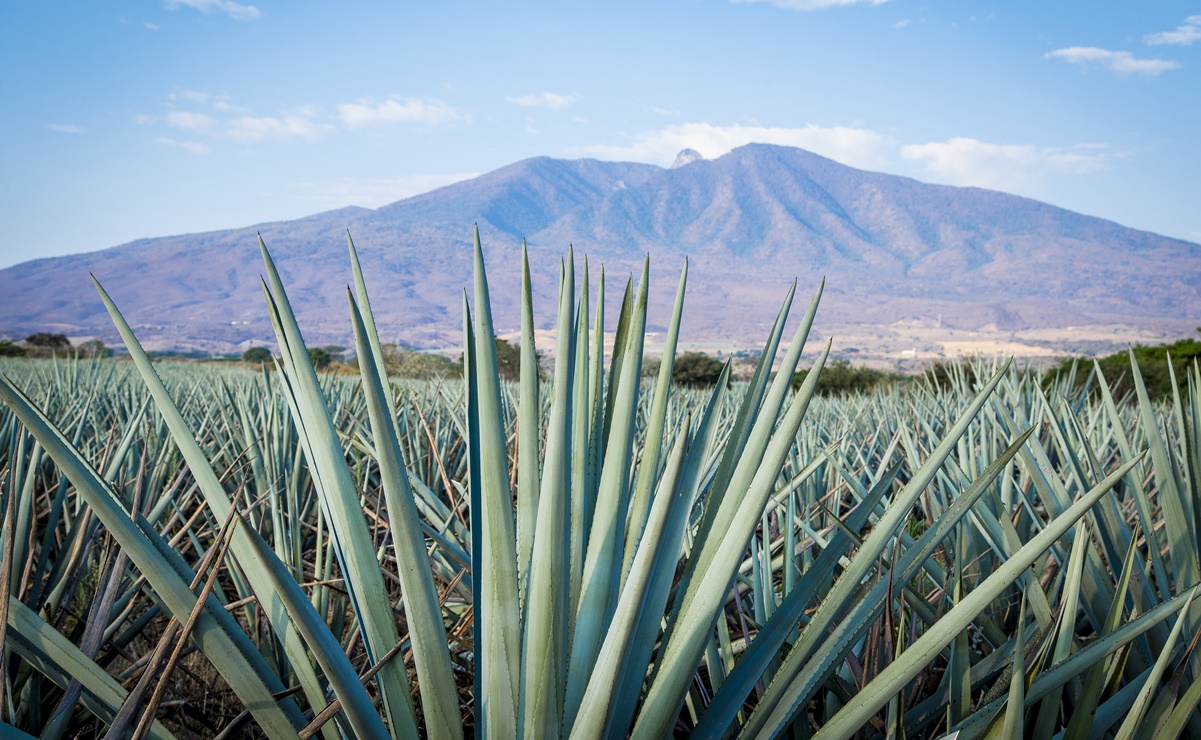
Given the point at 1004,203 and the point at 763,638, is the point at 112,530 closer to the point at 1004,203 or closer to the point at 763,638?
the point at 763,638

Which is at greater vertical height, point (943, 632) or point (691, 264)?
point (691, 264)

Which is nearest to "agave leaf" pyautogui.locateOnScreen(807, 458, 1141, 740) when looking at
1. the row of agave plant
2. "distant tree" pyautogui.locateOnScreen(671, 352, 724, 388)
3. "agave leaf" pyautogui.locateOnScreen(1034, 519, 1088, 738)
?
the row of agave plant

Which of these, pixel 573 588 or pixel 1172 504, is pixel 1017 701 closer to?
pixel 573 588

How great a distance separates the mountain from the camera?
110m

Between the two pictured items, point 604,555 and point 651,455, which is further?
point 651,455

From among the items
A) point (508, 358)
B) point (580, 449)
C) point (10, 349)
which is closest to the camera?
point (580, 449)

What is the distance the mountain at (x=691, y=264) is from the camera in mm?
109812

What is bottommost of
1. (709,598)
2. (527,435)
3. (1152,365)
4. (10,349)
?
(10,349)

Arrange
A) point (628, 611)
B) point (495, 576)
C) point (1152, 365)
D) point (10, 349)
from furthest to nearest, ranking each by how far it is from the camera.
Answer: point (10, 349) < point (1152, 365) < point (495, 576) < point (628, 611)

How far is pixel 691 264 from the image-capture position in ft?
542

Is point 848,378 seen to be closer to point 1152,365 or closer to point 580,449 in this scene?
point 1152,365

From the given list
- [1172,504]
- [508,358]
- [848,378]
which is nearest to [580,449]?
[1172,504]

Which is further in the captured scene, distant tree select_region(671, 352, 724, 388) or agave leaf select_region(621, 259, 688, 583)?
distant tree select_region(671, 352, 724, 388)

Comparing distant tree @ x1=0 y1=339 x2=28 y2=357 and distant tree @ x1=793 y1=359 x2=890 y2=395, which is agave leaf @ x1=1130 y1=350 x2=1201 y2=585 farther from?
distant tree @ x1=0 y1=339 x2=28 y2=357
